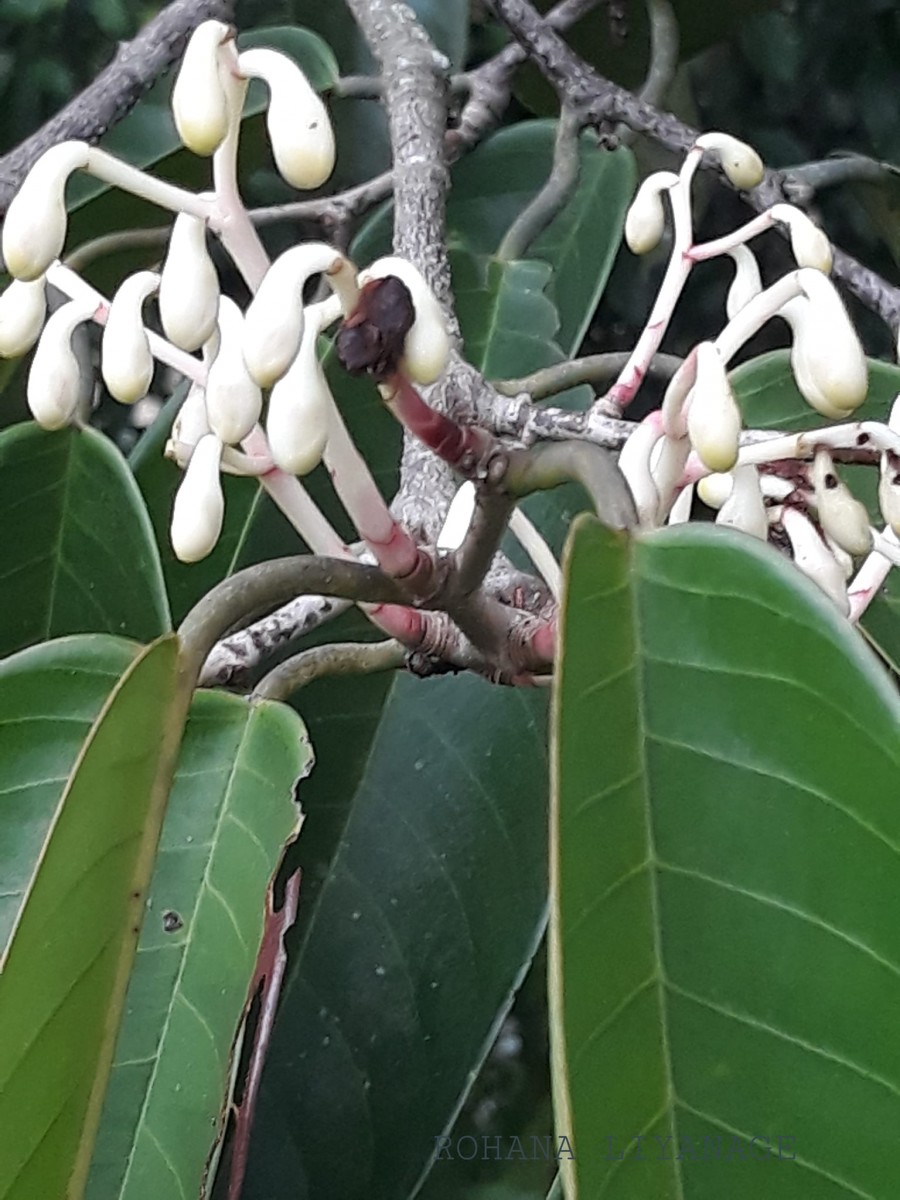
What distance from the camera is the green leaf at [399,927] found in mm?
650

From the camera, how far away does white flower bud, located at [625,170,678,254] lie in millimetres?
537

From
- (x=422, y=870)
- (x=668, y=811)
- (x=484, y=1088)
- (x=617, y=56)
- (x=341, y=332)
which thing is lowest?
(x=484, y=1088)

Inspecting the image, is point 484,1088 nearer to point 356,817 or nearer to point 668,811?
point 356,817

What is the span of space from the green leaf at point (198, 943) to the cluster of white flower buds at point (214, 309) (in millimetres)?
67

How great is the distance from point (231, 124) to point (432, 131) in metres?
0.32

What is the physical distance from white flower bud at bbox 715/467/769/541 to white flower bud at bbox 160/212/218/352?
0.55ft

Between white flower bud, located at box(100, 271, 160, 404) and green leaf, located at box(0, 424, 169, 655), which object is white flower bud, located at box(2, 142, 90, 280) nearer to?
white flower bud, located at box(100, 271, 160, 404)

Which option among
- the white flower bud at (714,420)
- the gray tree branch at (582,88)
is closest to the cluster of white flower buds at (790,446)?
the white flower bud at (714,420)

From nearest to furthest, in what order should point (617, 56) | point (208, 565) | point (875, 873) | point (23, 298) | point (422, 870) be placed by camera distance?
point (875, 873), point (23, 298), point (422, 870), point (208, 565), point (617, 56)

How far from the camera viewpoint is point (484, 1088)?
123 centimetres

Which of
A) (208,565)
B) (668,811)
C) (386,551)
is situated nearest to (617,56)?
(208,565)

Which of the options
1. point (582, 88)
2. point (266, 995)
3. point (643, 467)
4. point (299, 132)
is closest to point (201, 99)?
point (299, 132)

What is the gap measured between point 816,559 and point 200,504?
20cm

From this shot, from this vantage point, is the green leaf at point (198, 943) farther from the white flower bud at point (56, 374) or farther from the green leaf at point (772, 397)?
the green leaf at point (772, 397)
